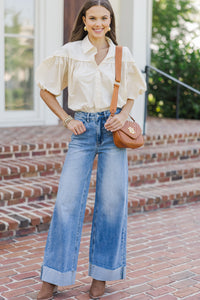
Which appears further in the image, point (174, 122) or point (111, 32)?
point (174, 122)

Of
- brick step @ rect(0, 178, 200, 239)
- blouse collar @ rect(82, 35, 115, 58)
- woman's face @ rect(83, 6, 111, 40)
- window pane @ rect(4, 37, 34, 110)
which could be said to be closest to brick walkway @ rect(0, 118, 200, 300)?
brick step @ rect(0, 178, 200, 239)

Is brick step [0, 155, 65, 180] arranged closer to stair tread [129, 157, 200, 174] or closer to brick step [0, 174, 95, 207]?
brick step [0, 174, 95, 207]

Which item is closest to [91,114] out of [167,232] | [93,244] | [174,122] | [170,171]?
[93,244]

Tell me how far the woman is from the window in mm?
4246

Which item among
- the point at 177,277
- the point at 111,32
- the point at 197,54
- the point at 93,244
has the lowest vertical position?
the point at 177,277

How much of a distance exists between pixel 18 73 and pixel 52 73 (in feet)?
14.5

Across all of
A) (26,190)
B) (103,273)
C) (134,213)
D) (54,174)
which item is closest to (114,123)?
(103,273)

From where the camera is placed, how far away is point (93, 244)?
2.79m

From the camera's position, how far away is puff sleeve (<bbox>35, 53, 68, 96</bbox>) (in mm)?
2613

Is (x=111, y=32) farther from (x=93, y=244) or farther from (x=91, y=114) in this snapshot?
(x=93, y=244)

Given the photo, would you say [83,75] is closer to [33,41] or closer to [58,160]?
[58,160]

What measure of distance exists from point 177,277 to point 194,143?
13.3ft

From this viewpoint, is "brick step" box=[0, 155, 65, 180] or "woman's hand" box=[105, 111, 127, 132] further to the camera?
"brick step" box=[0, 155, 65, 180]

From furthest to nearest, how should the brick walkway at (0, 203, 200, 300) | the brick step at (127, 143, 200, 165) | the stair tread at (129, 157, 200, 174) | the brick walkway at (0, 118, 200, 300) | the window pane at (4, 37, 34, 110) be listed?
1. the window pane at (4, 37, 34, 110)
2. the brick step at (127, 143, 200, 165)
3. the stair tread at (129, 157, 200, 174)
4. the brick walkway at (0, 118, 200, 300)
5. the brick walkway at (0, 203, 200, 300)
